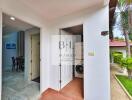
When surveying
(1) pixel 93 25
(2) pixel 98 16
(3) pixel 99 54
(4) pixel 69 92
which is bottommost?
(4) pixel 69 92

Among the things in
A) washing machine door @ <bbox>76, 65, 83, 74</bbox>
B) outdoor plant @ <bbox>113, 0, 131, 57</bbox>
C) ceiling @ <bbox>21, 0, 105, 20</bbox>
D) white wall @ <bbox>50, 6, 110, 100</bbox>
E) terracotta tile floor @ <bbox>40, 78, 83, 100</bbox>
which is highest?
outdoor plant @ <bbox>113, 0, 131, 57</bbox>

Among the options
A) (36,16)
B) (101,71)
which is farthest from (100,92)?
(36,16)

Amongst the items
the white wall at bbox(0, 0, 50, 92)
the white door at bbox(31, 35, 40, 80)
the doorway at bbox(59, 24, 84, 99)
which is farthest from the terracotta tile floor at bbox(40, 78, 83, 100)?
the white door at bbox(31, 35, 40, 80)

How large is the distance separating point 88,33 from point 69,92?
78.6 inches

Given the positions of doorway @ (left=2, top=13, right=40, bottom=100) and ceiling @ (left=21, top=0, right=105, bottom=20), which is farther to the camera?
doorway @ (left=2, top=13, right=40, bottom=100)

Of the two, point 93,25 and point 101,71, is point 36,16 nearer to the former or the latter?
point 93,25

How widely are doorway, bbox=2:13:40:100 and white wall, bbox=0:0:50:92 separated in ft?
0.73

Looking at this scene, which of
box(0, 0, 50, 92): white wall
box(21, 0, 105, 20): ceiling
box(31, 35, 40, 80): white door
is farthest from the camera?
box(31, 35, 40, 80): white door

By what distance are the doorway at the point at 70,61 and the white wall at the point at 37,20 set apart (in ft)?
1.72

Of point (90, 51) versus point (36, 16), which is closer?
point (90, 51)

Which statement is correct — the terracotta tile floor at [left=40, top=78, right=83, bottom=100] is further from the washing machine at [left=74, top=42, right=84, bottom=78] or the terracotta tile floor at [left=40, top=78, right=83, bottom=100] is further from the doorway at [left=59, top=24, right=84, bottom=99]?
the washing machine at [left=74, top=42, right=84, bottom=78]

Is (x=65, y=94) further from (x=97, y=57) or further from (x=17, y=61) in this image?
(x=17, y=61)

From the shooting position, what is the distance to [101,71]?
2.49m

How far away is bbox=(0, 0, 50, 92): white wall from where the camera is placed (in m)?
2.16
